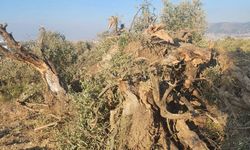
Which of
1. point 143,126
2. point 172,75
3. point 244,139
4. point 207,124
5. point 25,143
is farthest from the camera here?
point 25,143

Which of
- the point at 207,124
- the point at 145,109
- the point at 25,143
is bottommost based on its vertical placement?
the point at 25,143

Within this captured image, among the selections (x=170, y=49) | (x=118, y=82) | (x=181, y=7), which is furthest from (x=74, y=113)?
(x=181, y=7)

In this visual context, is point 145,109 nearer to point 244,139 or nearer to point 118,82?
point 118,82

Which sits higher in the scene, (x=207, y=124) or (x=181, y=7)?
(x=181, y=7)

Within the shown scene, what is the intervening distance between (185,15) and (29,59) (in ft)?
36.7

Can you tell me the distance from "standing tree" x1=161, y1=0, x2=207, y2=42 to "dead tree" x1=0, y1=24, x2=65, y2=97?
928cm

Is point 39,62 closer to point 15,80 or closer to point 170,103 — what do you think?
point 170,103

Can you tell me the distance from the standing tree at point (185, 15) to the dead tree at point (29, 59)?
928 centimetres

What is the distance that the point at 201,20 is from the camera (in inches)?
811

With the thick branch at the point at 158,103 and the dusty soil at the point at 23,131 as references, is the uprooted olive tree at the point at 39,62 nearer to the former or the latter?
the dusty soil at the point at 23,131

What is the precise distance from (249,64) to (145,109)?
5.39m

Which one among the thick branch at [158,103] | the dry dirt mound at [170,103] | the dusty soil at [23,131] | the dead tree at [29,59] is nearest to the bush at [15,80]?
the dusty soil at [23,131]

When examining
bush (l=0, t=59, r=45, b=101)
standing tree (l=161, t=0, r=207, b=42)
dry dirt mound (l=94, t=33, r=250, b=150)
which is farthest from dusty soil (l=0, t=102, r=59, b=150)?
standing tree (l=161, t=0, r=207, b=42)

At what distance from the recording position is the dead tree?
1095cm
